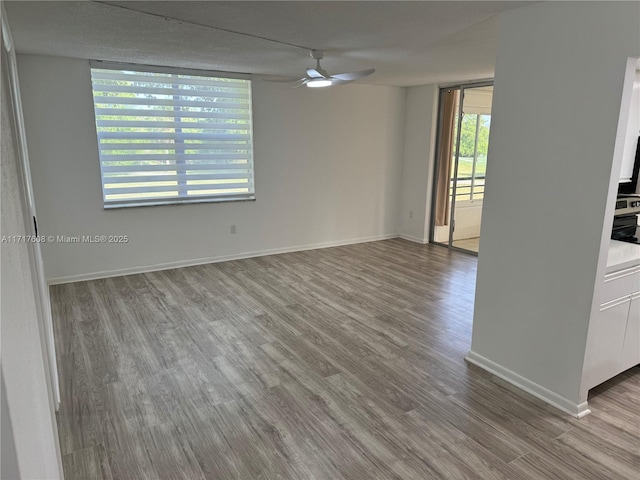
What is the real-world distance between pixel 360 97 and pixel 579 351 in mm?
4661

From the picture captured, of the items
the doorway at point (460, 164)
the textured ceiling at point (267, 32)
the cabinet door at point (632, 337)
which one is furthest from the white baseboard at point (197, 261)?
the cabinet door at point (632, 337)

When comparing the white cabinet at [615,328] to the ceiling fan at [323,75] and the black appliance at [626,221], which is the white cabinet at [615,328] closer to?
the black appliance at [626,221]

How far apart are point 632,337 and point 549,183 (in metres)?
1.18

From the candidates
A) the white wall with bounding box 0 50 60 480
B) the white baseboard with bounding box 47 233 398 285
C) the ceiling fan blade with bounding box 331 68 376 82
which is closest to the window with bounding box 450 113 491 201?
the white baseboard with bounding box 47 233 398 285

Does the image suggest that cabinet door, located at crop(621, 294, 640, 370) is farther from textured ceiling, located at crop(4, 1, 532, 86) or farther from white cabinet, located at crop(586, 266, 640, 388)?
textured ceiling, located at crop(4, 1, 532, 86)

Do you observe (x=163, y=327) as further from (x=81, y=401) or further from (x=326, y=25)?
(x=326, y=25)

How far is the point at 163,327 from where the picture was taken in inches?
139

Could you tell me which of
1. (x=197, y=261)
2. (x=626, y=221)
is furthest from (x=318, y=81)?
(x=197, y=261)

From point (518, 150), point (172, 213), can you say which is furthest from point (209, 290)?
point (518, 150)

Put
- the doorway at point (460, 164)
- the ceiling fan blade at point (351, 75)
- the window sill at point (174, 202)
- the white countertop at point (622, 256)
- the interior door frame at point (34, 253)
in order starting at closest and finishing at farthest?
the interior door frame at point (34, 253) < the white countertop at point (622, 256) < the ceiling fan blade at point (351, 75) < the window sill at point (174, 202) < the doorway at point (460, 164)

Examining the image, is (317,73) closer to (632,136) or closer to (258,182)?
(258,182)

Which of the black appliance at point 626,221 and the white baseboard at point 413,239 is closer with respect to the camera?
the black appliance at point 626,221

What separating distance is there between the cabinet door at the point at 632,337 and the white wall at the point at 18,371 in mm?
3029

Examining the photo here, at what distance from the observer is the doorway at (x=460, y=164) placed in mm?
5961
